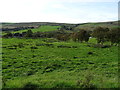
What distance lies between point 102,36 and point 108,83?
2004 inches

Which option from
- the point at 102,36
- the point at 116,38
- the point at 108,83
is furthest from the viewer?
the point at 102,36

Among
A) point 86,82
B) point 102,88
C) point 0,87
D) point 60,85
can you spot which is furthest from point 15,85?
point 102,88

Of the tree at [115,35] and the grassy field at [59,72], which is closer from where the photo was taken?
the grassy field at [59,72]

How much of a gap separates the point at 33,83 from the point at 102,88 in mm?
4149

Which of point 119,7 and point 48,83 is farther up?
point 119,7

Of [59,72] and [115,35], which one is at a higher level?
[115,35]

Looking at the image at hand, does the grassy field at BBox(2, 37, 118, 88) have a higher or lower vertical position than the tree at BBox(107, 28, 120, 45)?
lower

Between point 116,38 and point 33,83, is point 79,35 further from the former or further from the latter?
point 33,83

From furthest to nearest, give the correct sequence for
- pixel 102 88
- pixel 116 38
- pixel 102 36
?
pixel 102 36, pixel 116 38, pixel 102 88

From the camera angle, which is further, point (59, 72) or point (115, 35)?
point (115, 35)

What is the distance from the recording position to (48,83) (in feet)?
29.8

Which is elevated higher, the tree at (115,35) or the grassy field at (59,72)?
the tree at (115,35)

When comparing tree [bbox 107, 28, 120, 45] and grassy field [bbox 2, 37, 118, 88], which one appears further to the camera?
tree [bbox 107, 28, 120, 45]

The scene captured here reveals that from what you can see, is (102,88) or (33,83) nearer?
(102,88)
